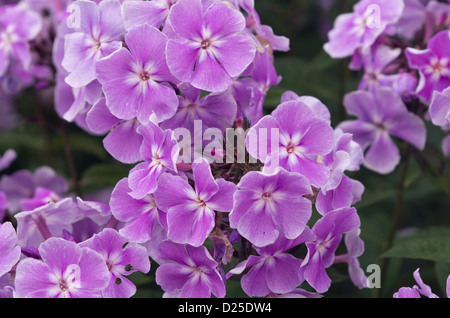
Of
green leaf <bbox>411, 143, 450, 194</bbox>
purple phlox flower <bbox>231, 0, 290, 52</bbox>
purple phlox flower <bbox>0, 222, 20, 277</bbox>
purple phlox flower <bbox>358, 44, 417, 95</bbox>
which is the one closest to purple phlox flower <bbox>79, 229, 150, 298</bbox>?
purple phlox flower <bbox>0, 222, 20, 277</bbox>

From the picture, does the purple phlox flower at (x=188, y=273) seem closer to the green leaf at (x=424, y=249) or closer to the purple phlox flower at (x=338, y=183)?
the purple phlox flower at (x=338, y=183)

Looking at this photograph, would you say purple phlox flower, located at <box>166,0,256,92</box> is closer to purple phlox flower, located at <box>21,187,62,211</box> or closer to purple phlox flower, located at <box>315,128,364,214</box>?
purple phlox flower, located at <box>315,128,364,214</box>

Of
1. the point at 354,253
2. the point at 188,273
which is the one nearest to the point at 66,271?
the point at 188,273

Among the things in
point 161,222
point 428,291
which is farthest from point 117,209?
point 428,291

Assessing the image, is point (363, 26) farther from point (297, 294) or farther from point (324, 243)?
point (297, 294)

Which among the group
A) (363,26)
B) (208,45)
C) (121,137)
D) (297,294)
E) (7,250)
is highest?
Result: (363,26)

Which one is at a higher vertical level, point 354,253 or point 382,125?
point 382,125

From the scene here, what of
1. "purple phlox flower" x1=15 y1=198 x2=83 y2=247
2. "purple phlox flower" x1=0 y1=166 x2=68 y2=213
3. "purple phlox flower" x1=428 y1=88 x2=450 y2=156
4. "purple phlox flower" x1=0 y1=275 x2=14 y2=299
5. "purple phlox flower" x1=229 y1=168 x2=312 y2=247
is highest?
"purple phlox flower" x1=0 y1=166 x2=68 y2=213
